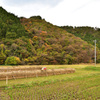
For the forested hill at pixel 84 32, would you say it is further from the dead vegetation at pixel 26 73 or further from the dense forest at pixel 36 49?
the dead vegetation at pixel 26 73

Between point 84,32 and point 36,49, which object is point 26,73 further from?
point 84,32

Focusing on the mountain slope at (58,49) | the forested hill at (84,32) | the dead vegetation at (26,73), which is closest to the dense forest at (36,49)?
the mountain slope at (58,49)

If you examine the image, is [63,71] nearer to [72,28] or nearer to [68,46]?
[68,46]

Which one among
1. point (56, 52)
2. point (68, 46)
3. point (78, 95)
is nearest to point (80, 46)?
point (68, 46)

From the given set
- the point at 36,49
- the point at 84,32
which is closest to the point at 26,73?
the point at 36,49

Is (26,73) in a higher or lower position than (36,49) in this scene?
lower

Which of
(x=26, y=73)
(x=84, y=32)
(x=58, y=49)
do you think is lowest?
(x=26, y=73)

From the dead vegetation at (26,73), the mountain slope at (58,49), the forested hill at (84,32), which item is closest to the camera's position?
the dead vegetation at (26,73)

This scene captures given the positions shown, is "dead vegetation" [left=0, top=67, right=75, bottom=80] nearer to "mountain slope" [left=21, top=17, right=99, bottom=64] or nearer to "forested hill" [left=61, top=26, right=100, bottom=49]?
"mountain slope" [left=21, top=17, right=99, bottom=64]

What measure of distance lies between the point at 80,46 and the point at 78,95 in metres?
33.7

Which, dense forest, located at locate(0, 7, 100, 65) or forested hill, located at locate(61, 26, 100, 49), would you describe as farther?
forested hill, located at locate(61, 26, 100, 49)

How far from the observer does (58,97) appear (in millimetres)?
6129

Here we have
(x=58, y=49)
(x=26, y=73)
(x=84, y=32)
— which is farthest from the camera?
(x=84, y=32)

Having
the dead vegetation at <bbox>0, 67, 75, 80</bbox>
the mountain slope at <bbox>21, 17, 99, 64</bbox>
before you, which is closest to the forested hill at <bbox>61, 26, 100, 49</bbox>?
the mountain slope at <bbox>21, 17, 99, 64</bbox>
